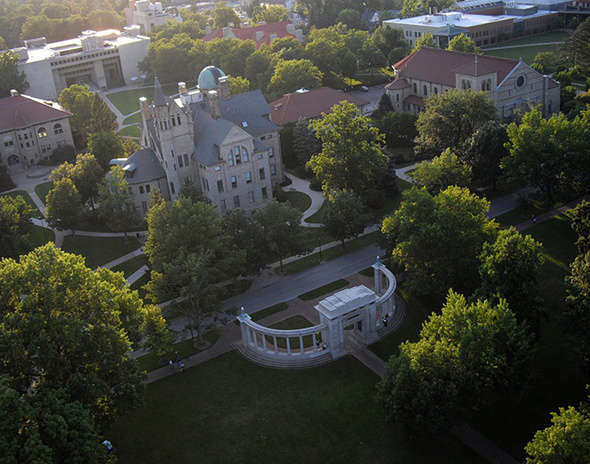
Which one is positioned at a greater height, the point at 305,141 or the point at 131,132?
the point at 305,141

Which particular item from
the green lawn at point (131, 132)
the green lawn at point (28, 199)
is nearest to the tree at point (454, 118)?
the green lawn at point (28, 199)

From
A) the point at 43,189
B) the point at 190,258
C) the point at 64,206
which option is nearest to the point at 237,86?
the point at 43,189

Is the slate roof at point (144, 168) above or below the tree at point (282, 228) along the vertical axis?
above

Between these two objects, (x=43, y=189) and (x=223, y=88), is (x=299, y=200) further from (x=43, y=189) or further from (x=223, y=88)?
(x=43, y=189)

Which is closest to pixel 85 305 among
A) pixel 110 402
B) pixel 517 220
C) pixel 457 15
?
pixel 110 402

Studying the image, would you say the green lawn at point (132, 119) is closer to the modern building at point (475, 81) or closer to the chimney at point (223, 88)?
the chimney at point (223, 88)

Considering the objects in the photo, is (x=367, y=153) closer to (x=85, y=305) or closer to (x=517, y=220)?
(x=517, y=220)

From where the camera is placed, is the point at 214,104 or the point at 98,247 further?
the point at 214,104

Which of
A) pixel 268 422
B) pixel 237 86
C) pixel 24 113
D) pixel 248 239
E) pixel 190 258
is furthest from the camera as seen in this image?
pixel 237 86
